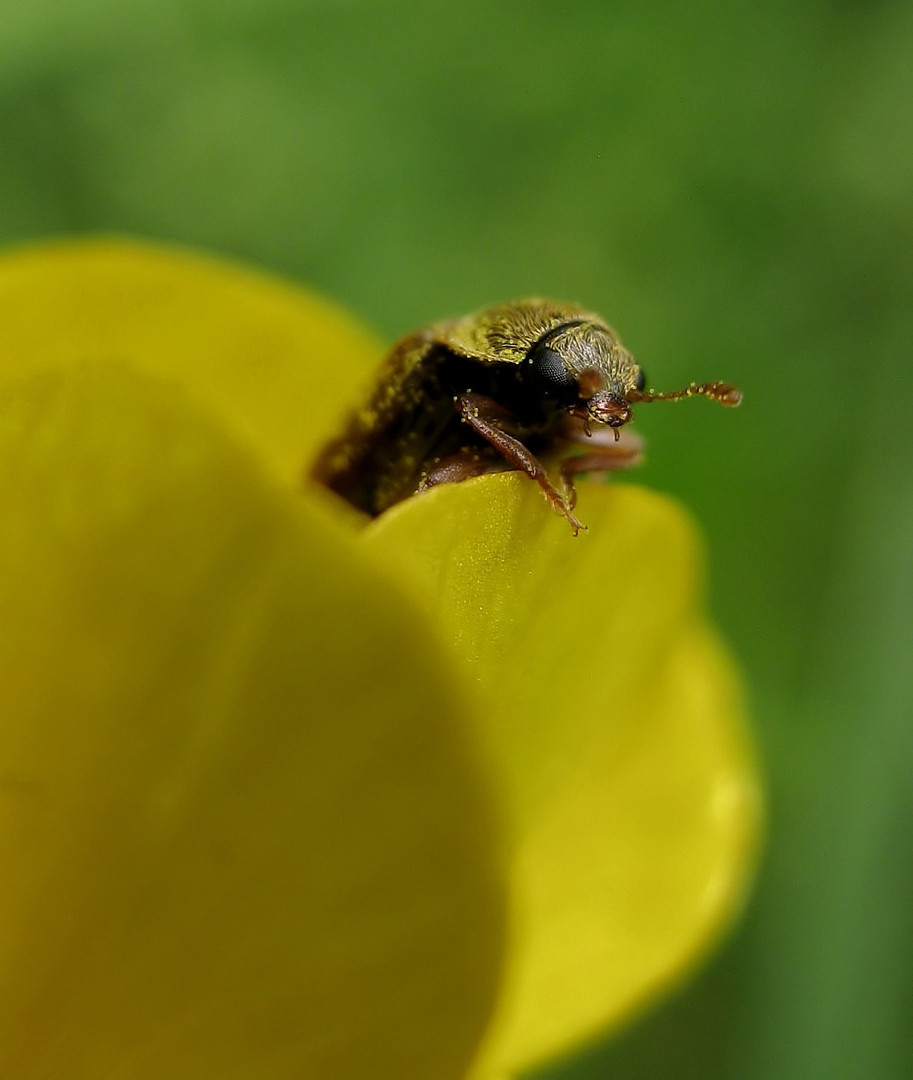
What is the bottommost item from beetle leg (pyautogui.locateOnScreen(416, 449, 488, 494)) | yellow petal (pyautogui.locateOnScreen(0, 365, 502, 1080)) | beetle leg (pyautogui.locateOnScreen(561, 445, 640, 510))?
yellow petal (pyautogui.locateOnScreen(0, 365, 502, 1080))

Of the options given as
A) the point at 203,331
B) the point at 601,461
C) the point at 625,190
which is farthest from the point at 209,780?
the point at 625,190

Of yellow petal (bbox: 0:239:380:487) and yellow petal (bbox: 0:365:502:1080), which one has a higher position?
yellow petal (bbox: 0:239:380:487)

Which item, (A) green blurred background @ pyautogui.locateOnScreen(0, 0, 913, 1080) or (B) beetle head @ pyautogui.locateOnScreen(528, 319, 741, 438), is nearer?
(B) beetle head @ pyautogui.locateOnScreen(528, 319, 741, 438)

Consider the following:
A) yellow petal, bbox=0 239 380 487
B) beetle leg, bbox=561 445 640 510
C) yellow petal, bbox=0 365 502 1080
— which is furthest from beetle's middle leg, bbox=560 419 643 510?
yellow petal, bbox=0 365 502 1080

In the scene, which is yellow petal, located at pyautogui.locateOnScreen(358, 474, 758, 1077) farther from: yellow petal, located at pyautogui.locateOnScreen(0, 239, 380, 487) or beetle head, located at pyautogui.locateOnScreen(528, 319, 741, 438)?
yellow petal, located at pyautogui.locateOnScreen(0, 239, 380, 487)

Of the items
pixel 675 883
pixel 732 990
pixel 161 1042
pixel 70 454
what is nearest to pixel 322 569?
pixel 70 454

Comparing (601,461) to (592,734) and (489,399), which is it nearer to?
(489,399)

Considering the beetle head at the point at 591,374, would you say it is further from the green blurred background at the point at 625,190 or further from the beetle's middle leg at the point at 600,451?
the green blurred background at the point at 625,190
